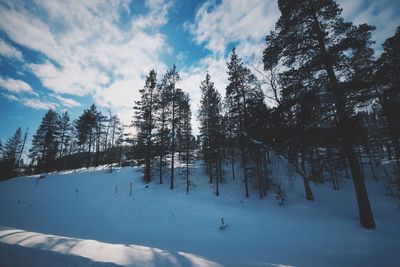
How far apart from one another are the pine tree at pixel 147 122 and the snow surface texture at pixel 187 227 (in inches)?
129

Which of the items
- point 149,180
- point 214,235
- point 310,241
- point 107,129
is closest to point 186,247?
point 214,235

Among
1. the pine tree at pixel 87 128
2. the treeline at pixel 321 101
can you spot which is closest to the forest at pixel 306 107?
the treeline at pixel 321 101

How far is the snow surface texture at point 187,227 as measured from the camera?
616 centimetres

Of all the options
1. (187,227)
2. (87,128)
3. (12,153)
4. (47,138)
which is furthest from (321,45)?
(12,153)

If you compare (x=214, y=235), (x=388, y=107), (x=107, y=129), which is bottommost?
(x=214, y=235)

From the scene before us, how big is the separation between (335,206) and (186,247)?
48.8 ft

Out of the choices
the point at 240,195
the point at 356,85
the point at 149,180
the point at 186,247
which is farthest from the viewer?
the point at 149,180

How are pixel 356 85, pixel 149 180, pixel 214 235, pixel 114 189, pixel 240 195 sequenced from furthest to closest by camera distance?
pixel 149 180
pixel 114 189
pixel 240 195
pixel 214 235
pixel 356 85

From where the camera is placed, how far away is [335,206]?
15.7 metres

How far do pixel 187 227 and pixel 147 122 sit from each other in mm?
15548

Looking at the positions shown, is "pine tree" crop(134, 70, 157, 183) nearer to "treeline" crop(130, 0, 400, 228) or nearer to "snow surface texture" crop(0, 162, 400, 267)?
"snow surface texture" crop(0, 162, 400, 267)

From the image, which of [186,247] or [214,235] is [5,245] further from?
[214,235]

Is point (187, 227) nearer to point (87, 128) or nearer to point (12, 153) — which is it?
point (87, 128)

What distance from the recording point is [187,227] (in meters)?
12.1
